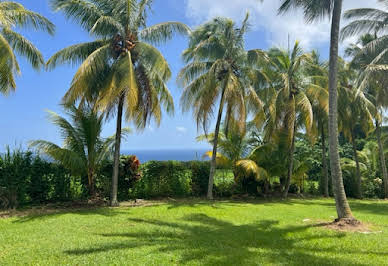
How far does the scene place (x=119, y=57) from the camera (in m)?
10.4

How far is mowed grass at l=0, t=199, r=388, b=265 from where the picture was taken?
15.7 feet

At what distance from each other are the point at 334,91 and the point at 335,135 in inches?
47.9

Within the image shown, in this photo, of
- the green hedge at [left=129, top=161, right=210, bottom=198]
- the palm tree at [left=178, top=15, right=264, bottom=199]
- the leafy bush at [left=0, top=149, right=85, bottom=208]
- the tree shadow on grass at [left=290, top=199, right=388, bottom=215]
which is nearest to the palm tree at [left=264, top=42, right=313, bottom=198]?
the palm tree at [left=178, top=15, right=264, bottom=199]

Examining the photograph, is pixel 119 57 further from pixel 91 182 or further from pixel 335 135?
pixel 335 135

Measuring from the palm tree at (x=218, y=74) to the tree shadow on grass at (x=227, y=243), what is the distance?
5.51 meters

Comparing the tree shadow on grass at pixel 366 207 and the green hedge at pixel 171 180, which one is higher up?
the green hedge at pixel 171 180

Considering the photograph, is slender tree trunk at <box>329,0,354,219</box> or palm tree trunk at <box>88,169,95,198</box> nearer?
slender tree trunk at <box>329,0,354,219</box>

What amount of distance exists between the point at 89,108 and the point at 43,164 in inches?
101

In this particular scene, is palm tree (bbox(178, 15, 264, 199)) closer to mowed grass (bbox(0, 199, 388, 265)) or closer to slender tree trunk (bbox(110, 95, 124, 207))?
slender tree trunk (bbox(110, 95, 124, 207))

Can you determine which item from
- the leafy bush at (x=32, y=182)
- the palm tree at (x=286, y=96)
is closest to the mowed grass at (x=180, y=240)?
the leafy bush at (x=32, y=182)

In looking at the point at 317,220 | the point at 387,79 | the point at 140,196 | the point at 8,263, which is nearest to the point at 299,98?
the point at 387,79

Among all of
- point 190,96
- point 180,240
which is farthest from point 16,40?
point 180,240

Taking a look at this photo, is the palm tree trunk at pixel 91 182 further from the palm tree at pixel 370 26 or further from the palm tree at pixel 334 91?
the palm tree at pixel 370 26

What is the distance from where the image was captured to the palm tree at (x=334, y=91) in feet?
24.9
